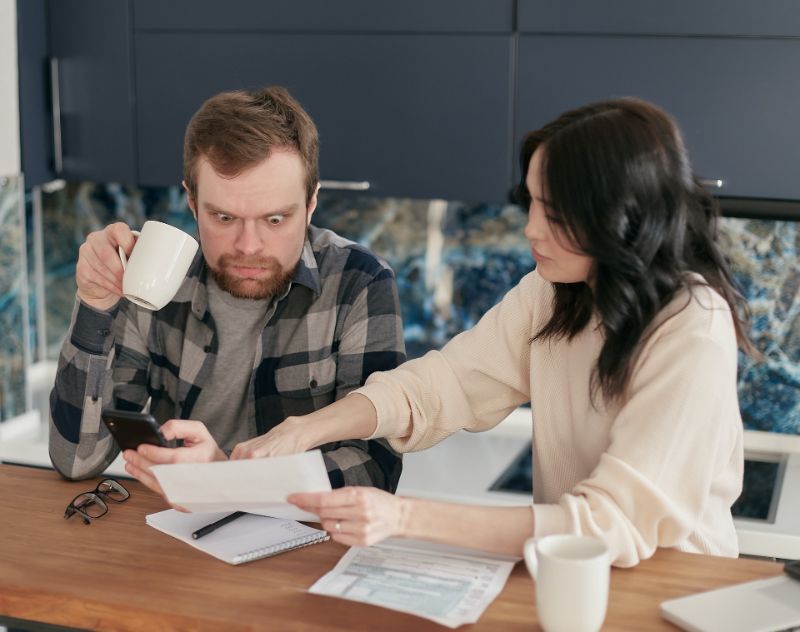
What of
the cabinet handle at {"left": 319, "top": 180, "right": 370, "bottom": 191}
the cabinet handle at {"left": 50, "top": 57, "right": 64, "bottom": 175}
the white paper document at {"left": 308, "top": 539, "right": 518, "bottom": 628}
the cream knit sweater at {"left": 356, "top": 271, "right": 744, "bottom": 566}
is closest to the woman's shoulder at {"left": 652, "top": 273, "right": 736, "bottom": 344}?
the cream knit sweater at {"left": 356, "top": 271, "right": 744, "bottom": 566}

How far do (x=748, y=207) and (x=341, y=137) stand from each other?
102 centimetres

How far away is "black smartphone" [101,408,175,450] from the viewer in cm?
150

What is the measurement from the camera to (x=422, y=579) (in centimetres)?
143

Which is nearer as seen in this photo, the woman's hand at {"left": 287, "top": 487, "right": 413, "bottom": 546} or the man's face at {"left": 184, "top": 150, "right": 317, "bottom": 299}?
the woman's hand at {"left": 287, "top": 487, "right": 413, "bottom": 546}

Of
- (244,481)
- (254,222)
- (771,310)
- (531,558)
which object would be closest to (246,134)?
(254,222)

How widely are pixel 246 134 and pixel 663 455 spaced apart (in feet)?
3.08

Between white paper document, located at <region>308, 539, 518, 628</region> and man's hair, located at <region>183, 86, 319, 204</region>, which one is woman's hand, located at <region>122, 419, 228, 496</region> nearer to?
white paper document, located at <region>308, 539, 518, 628</region>

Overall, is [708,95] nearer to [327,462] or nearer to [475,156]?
[475,156]

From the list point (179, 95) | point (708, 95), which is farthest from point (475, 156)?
point (179, 95)

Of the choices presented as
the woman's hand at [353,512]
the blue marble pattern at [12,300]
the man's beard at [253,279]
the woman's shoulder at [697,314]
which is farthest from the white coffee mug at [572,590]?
the blue marble pattern at [12,300]

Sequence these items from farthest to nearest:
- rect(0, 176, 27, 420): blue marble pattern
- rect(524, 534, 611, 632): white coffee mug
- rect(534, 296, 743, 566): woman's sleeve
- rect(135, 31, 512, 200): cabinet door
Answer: rect(0, 176, 27, 420): blue marble pattern, rect(135, 31, 512, 200): cabinet door, rect(534, 296, 743, 566): woman's sleeve, rect(524, 534, 611, 632): white coffee mug

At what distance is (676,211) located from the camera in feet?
5.07

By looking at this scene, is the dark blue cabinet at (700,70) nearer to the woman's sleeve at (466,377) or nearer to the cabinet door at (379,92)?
the cabinet door at (379,92)

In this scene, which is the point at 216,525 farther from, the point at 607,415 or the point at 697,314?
the point at 697,314
